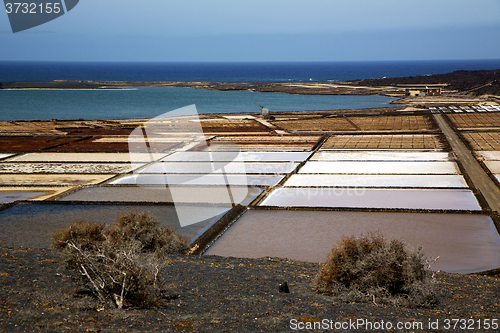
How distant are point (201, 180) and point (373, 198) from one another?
8.98 m

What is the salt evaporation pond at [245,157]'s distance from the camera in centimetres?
2908

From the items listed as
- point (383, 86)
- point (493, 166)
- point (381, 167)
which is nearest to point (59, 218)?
point (381, 167)

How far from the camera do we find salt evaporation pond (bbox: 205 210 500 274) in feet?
42.7

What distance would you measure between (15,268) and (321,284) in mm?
6181

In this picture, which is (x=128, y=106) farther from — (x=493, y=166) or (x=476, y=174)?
(x=476, y=174)

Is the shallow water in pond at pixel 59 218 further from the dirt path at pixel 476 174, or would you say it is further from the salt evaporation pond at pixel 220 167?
the dirt path at pixel 476 174

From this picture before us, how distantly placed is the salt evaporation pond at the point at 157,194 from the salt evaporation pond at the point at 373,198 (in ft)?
5.24

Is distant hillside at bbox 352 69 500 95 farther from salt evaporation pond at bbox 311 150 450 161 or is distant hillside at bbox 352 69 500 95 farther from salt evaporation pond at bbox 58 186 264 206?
salt evaporation pond at bbox 58 186 264 206

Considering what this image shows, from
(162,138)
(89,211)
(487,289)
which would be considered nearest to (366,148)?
(162,138)

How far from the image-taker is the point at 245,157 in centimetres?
3003

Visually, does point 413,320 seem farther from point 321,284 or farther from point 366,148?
point 366,148

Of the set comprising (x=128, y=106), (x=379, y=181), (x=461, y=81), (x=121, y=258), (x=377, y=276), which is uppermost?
(x=461, y=81)

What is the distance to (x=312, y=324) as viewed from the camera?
704cm

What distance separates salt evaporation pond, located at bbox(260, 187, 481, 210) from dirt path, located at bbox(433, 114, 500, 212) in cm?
72
